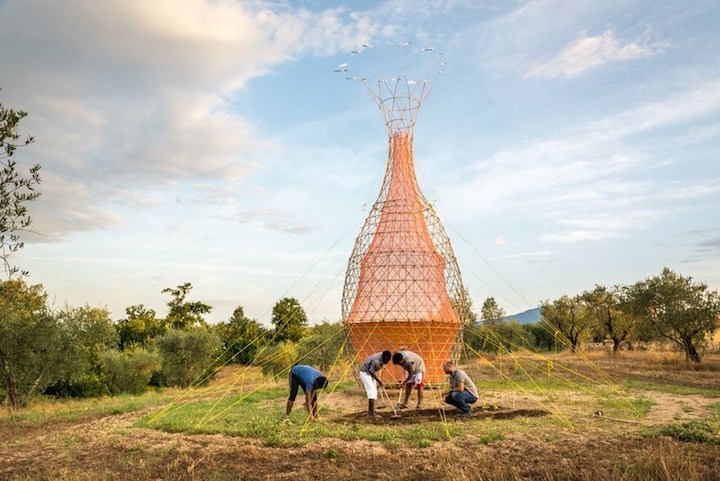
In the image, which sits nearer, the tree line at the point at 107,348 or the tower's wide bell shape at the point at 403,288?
the tower's wide bell shape at the point at 403,288

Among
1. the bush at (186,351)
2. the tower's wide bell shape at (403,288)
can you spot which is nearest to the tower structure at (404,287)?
the tower's wide bell shape at (403,288)

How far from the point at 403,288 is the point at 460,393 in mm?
4010

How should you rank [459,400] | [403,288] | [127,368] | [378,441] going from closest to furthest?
[378,441], [459,400], [403,288], [127,368]

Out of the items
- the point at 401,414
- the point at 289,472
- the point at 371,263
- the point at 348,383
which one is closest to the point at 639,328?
the point at 348,383

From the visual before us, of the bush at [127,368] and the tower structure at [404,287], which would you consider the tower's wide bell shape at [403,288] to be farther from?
the bush at [127,368]

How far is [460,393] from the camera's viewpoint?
40.0ft

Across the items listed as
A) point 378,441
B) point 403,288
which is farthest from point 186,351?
point 378,441

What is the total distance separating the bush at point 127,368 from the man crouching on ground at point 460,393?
64.8ft

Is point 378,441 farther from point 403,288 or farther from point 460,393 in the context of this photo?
point 403,288

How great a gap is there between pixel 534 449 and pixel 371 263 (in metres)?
7.97

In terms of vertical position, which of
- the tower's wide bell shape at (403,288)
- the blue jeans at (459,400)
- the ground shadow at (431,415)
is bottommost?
the ground shadow at (431,415)

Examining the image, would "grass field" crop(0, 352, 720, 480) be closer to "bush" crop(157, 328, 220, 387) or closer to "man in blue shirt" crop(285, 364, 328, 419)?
"man in blue shirt" crop(285, 364, 328, 419)

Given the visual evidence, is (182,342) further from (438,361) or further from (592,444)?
(592,444)

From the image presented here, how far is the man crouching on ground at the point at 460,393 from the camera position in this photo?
479 inches
